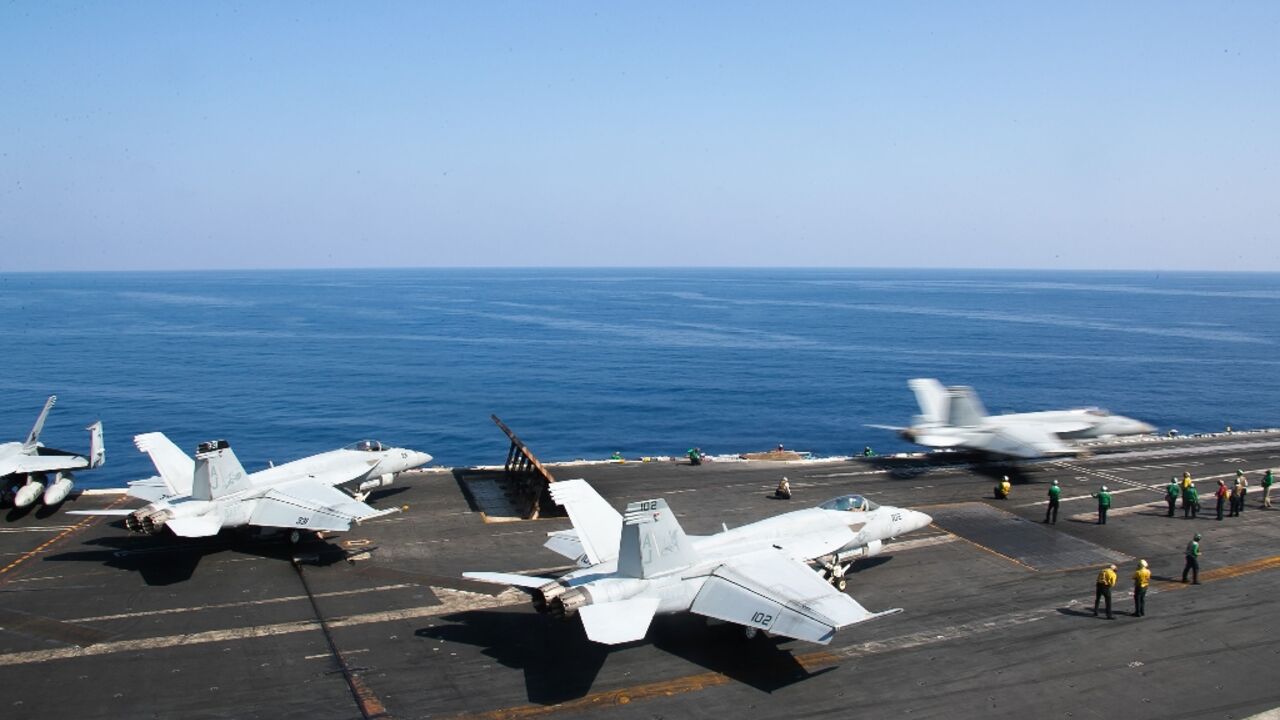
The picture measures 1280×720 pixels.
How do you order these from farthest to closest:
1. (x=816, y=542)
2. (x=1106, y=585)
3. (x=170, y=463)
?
(x=170, y=463)
(x=816, y=542)
(x=1106, y=585)

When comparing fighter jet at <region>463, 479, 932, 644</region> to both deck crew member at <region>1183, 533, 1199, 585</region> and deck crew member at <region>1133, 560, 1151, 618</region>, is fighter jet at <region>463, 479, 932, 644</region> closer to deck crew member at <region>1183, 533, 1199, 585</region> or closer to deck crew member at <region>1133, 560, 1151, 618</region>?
deck crew member at <region>1133, 560, 1151, 618</region>

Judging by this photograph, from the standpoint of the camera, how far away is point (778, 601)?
71.7 feet

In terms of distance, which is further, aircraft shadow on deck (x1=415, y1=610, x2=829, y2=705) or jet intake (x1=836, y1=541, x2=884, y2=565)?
jet intake (x1=836, y1=541, x2=884, y2=565)

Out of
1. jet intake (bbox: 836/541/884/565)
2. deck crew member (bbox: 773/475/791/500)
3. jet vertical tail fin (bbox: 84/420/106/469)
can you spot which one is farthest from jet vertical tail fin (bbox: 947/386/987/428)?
jet vertical tail fin (bbox: 84/420/106/469)

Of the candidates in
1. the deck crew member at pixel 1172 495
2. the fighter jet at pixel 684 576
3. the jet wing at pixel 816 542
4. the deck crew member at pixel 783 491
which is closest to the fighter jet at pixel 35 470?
A: the fighter jet at pixel 684 576

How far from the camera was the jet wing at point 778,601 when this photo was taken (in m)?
21.0

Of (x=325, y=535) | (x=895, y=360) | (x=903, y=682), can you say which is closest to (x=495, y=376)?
(x=895, y=360)

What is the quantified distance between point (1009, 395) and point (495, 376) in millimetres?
62760

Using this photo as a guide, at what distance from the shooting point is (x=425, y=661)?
22281 millimetres

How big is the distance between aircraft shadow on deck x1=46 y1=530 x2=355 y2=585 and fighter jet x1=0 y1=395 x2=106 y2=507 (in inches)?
206

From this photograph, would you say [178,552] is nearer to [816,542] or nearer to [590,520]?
[590,520]

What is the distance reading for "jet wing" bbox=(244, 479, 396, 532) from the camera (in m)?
30.3

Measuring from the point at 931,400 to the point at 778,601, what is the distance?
104 ft

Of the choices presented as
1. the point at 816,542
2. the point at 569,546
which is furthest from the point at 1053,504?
the point at 569,546
